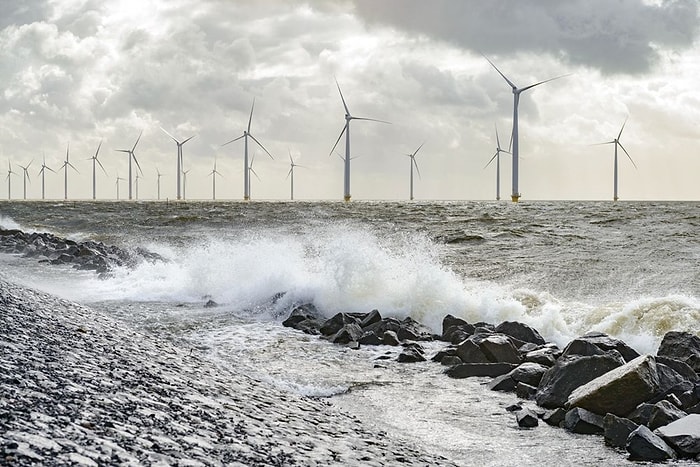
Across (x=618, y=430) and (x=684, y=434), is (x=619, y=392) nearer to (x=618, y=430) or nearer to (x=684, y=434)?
(x=618, y=430)

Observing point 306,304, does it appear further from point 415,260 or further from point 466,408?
point 466,408

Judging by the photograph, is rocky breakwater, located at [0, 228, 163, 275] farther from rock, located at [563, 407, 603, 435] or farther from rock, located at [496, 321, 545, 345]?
rock, located at [563, 407, 603, 435]

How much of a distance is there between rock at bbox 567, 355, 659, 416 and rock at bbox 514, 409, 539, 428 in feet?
1.52

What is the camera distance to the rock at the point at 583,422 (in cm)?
664

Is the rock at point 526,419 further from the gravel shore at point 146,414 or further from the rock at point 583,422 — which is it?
the gravel shore at point 146,414

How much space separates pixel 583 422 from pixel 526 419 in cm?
53

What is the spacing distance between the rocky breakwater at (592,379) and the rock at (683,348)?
0.01 m

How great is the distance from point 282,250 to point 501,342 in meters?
11.3

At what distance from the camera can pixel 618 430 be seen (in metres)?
6.30

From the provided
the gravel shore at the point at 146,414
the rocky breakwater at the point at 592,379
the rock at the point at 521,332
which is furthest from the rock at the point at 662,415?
the rock at the point at 521,332

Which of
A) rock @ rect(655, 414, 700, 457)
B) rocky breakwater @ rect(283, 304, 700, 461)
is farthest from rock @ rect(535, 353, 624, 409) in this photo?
rock @ rect(655, 414, 700, 457)

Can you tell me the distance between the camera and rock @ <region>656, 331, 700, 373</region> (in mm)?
8750

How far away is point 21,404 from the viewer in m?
4.50

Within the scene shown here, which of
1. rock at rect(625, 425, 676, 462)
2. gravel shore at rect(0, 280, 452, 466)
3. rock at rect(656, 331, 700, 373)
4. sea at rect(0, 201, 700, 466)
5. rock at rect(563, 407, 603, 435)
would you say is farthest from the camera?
rock at rect(656, 331, 700, 373)
